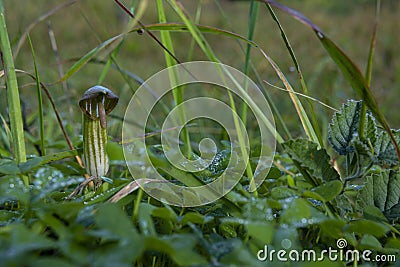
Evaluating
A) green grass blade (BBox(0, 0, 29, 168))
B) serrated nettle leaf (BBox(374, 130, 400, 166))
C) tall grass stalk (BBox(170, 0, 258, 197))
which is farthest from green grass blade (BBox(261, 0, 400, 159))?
green grass blade (BBox(0, 0, 29, 168))

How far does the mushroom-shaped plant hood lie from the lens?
807 millimetres

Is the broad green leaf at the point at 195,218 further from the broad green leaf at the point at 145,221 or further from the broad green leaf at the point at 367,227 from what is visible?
the broad green leaf at the point at 367,227

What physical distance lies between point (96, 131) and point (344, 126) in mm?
417

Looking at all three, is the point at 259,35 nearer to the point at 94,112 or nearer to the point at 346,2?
the point at 346,2

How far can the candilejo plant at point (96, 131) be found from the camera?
82cm

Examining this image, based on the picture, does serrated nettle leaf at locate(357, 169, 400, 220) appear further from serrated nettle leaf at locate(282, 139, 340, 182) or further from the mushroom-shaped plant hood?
the mushroom-shaped plant hood

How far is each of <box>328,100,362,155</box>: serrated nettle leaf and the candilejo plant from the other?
36 centimetres

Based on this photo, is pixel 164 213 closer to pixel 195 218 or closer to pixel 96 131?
pixel 195 218

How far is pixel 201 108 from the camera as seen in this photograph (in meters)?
2.58

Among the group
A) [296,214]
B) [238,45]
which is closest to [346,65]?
[296,214]

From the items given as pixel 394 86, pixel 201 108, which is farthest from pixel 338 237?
pixel 394 86

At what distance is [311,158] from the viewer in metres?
0.75

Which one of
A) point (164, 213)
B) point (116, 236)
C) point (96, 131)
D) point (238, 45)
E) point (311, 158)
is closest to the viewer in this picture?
point (116, 236)

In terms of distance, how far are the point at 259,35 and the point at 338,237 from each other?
4.94 m
